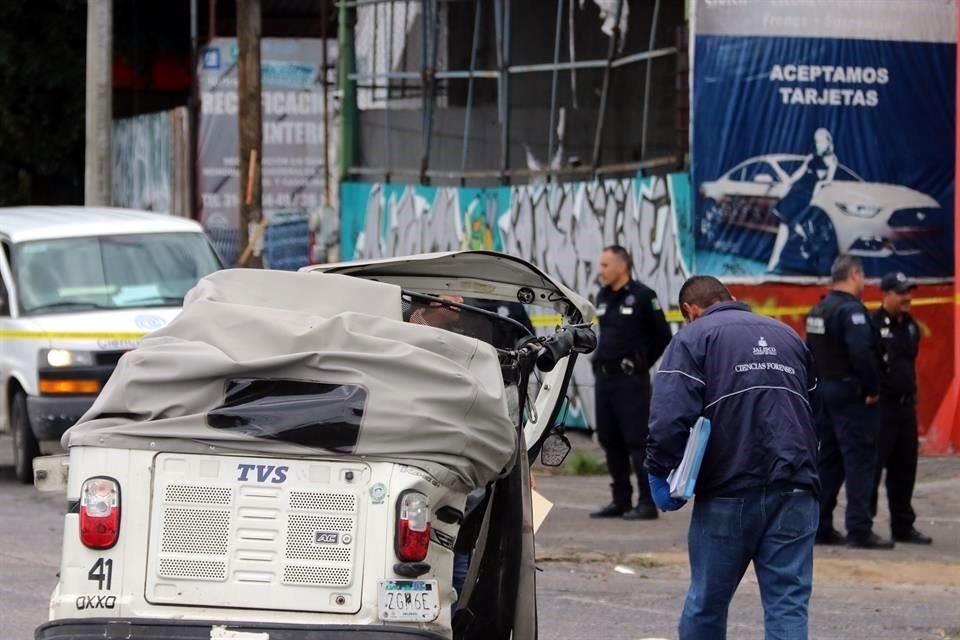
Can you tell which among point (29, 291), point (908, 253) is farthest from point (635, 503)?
point (29, 291)

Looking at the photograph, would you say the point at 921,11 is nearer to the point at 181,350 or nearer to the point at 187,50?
the point at 181,350

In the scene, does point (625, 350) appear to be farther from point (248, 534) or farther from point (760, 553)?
point (248, 534)

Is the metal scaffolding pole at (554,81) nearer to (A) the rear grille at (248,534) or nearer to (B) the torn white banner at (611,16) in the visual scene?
(B) the torn white banner at (611,16)

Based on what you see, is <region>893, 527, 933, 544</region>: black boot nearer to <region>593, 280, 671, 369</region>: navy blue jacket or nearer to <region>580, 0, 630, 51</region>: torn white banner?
<region>593, 280, 671, 369</region>: navy blue jacket

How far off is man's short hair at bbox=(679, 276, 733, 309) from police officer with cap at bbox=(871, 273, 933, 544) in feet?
14.2

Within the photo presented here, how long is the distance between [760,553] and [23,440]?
8907mm

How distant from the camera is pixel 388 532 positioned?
18.0ft

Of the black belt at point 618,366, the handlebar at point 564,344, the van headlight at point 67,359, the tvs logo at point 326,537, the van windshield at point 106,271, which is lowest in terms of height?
the van headlight at point 67,359

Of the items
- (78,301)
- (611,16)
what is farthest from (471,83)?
(78,301)

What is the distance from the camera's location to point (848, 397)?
10609 mm

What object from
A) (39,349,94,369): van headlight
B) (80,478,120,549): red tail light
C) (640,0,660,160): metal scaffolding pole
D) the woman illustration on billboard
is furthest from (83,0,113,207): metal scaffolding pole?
(80,478,120,549): red tail light

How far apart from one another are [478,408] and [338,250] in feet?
53.7

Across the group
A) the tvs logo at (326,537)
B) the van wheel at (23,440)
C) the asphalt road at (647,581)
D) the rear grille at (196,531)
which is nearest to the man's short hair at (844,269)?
the asphalt road at (647,581)

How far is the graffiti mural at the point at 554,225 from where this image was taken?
52.6 feet
